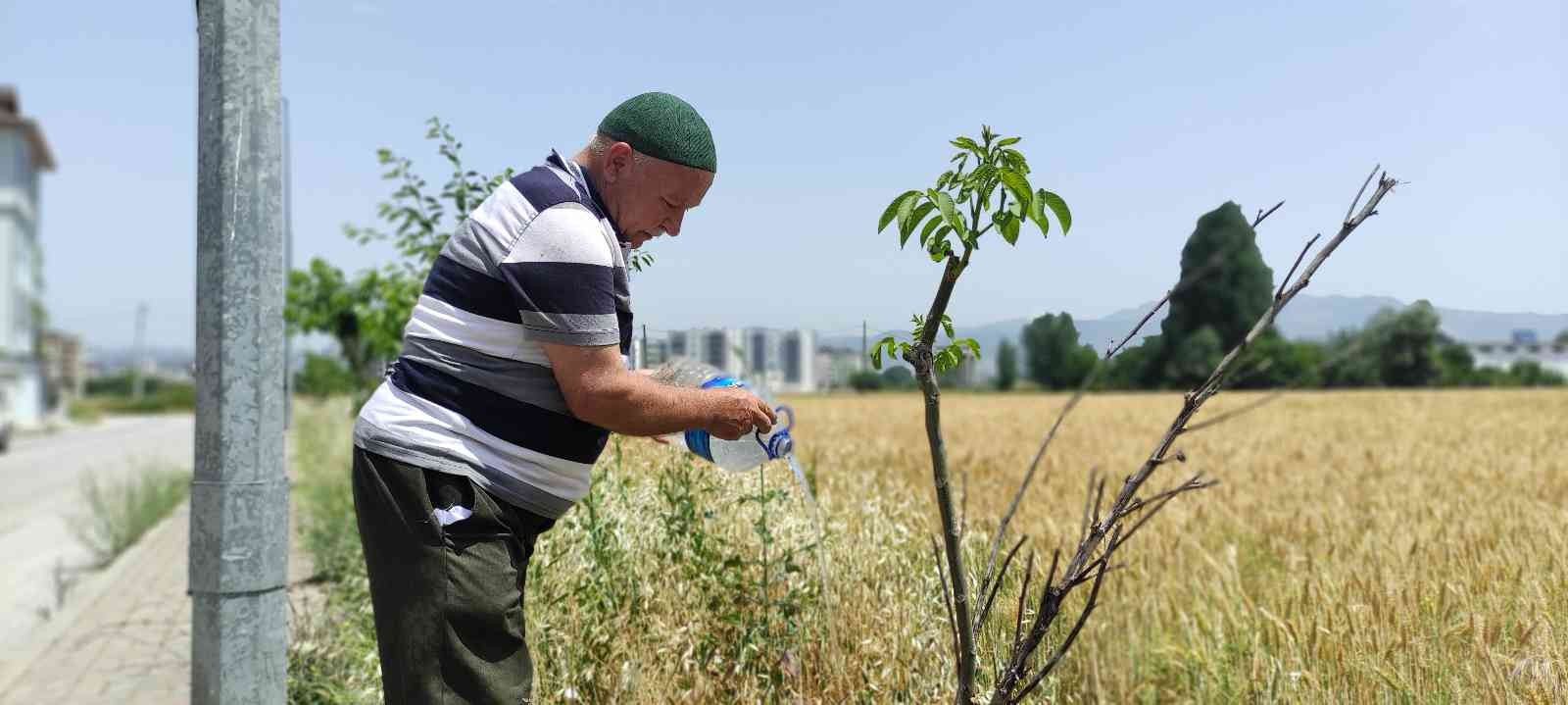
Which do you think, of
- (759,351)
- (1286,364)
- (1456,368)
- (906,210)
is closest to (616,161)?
(906,210)

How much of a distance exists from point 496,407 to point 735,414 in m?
0.48

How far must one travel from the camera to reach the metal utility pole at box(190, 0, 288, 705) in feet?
8.35

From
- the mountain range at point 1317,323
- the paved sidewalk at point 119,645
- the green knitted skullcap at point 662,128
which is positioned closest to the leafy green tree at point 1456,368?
the paved sidewalk at point 119,645

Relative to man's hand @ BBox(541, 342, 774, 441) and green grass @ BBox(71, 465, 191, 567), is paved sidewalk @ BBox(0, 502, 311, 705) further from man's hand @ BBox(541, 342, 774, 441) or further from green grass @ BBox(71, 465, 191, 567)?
man's hand @ BBox(541, 342, 774, 441)

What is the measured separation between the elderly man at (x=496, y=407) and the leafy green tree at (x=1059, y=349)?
0.58 m

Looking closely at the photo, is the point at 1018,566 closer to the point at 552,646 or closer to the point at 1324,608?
the point at 1324,608

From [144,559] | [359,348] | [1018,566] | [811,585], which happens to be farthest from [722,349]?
[359,348]

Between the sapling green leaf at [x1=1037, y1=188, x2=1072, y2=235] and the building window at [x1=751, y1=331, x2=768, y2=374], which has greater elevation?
the sapling green leaf at [x1=1037, y1=188, x2=1072, y2=235]

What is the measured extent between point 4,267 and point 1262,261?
7628 cm

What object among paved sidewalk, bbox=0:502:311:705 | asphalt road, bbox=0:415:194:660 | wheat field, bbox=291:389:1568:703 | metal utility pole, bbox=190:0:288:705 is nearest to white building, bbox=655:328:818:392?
wheat field, bbox=291:389:1568:703

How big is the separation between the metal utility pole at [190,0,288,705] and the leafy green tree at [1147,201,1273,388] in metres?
1.92

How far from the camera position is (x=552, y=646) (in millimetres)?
3518

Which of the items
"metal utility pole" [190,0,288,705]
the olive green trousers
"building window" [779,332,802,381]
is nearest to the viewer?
the olive green trousers

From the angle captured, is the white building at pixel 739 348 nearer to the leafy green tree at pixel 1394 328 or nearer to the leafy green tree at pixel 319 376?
the leafy green tree at pixel 1394 328
